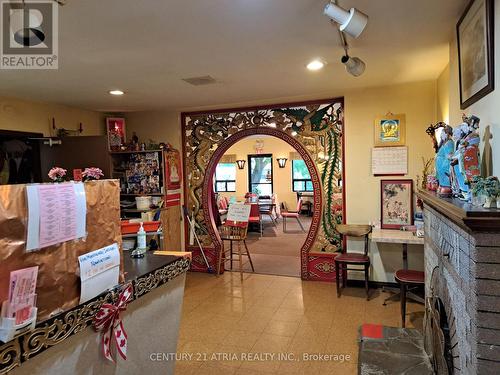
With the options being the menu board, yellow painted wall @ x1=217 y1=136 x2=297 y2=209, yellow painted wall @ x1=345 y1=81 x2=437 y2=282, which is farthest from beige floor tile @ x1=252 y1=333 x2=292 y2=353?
yellow painted wall @ x1=217 y1=136 x2=297 y2=209

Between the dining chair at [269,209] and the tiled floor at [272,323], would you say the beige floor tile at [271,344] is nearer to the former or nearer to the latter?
the tiled floor at [272,323]

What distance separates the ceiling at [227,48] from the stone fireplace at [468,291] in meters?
1.28

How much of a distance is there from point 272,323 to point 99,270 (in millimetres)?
2347

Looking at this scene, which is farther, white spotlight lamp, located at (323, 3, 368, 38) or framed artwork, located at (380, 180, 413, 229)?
framed artwork, located at (380, 180, 413, 229)

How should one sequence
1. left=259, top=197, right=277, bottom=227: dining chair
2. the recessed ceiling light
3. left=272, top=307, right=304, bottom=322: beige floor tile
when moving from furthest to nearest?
1. left=259, top=197, right=277, bottom=227: dining chair
2. left=272, top=307, right=304, bottom=322: beige floor tile
3. the recessed ceiling light

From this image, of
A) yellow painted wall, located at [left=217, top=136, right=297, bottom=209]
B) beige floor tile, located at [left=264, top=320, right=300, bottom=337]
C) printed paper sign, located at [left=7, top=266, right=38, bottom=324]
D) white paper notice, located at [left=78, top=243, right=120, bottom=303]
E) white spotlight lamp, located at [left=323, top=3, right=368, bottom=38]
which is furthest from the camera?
yellow painted wall, located at [left=217, top=136, right=297, bottom=209]

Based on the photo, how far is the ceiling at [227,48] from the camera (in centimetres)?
197

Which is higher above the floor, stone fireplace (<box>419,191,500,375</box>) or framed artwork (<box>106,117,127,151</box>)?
framed artwork (<box>106,117,127,151</box>)

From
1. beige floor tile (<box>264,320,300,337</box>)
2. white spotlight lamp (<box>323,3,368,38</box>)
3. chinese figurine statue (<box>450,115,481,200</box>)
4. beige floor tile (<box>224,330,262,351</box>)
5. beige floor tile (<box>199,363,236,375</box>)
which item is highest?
white spotlight lamp (<box>323,3,368,38</box>)

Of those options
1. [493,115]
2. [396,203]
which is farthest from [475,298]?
[396,203]

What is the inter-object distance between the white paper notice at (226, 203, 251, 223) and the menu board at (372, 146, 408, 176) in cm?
178

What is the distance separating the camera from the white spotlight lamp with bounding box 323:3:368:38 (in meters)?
1.79

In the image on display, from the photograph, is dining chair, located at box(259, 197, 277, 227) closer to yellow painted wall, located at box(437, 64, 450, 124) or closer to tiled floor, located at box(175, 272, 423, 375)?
tiled floor, located at box(175, 272, 423, 375)

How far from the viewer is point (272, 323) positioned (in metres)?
3.24
